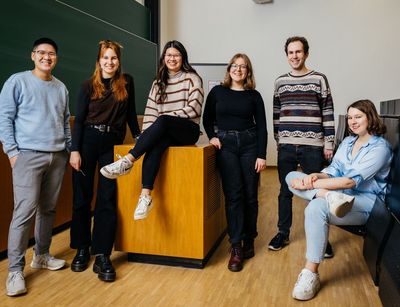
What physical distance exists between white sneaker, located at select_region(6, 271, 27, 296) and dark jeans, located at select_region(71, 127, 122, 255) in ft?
1.35

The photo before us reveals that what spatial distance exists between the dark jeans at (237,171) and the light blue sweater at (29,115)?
3.47ft

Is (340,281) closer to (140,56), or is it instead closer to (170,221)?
(170,221)

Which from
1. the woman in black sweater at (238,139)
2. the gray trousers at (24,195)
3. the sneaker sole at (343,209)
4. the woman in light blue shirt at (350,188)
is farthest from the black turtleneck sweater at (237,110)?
the gray trousers at (24,195)

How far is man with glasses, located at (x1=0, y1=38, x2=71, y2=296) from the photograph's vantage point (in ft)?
7.37

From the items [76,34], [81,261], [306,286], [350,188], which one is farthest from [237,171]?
[76,34]

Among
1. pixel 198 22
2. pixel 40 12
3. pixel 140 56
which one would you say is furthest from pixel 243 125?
pixel 198 22

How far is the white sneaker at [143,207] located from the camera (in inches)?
91.8

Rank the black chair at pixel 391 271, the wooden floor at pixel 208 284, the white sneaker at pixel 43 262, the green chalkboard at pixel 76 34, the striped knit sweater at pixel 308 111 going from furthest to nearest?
the green chalkboard at pixel 76 34, the striped knit sweater at pixel 308 111, the white sneaker at pixel 43 262, the wooden floor at pixel 208 284, the black chair at pixel 391 271

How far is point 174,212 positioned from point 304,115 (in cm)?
113

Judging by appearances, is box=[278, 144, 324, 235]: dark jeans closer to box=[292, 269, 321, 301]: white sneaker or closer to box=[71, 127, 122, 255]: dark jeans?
box=[292, 269, 321, 301]: white sneaker

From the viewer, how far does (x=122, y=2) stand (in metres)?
5.17

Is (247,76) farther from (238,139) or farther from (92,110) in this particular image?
(92,110)

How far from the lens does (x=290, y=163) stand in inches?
113

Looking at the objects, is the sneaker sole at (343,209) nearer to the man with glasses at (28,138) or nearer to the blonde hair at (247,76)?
the blonde hair at (247,76)
